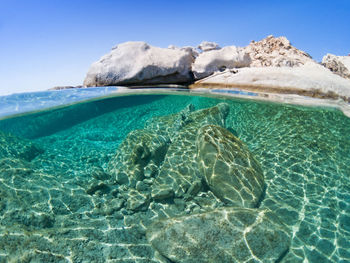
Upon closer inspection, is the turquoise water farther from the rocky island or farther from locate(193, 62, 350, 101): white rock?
the rocky island

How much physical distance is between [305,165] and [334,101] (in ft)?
17.9

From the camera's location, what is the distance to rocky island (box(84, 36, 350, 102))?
436 inches

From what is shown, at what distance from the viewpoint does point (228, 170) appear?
4961mm

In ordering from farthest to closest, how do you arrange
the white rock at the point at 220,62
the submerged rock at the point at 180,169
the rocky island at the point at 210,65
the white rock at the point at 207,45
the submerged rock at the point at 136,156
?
the white rock at the point at 207,45, the white rock at the point at 220,62, the rocky island at the point at 210,65, the submerged rock at the point at 136,156, the submerged rock at the point at 180,169

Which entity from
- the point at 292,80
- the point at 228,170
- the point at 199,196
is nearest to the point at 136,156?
the point at 199,196

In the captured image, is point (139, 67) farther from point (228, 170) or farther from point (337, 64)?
Result: point (337, 64)

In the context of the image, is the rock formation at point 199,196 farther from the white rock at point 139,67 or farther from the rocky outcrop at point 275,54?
the rocky outcrop at point 275,54

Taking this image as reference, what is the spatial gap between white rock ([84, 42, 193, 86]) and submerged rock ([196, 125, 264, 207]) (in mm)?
7426

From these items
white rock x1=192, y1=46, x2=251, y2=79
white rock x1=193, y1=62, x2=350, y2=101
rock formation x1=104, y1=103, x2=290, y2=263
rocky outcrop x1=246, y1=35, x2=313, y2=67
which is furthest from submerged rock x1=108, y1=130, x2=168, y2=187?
rocky outcrop x1=246, y1=35, x2=313, y2=67

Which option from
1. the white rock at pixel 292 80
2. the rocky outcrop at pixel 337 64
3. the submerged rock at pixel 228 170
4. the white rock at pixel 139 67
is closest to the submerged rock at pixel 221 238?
the submerged rock at pixel 228 170

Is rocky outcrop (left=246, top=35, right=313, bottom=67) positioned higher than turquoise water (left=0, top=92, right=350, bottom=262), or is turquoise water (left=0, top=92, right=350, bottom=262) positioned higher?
rocky outcrop (left=246, top=35, right=313, bottom=67)

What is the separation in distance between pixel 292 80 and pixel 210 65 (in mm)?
4391

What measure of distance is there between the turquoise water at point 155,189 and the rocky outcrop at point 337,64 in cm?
437

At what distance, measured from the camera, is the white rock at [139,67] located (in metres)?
12.0
